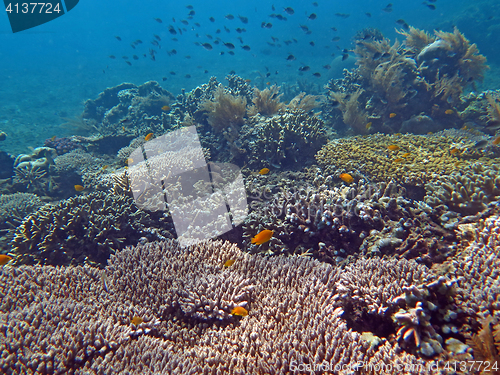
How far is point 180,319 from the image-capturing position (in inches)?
111

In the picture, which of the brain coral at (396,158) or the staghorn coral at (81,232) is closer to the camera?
the staghorn coral at (81,232)

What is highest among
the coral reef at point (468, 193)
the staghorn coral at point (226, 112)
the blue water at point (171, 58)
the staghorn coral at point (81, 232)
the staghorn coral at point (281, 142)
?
the blue water at point (171, 58)

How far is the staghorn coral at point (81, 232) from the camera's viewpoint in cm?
436

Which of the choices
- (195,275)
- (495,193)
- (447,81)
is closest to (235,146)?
(195,275)

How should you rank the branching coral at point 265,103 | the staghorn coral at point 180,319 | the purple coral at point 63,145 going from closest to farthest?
the staghorn coral at point 180,319 < the branching coral at point 265,103 < the purple coral at point 63,145

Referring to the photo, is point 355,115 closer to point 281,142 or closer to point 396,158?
point 396,158

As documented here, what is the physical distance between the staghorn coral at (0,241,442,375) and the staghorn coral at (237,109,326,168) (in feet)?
11.4

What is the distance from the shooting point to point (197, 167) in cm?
602

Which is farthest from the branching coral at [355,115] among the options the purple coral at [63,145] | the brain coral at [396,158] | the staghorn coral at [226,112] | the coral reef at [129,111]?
the purple coral at [63,145]

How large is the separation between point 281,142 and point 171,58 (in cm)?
5802

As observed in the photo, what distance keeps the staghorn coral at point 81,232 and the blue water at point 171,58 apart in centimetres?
1241

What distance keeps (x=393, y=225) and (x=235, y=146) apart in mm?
4540

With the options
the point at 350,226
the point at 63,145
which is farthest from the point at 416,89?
the point at 63,145

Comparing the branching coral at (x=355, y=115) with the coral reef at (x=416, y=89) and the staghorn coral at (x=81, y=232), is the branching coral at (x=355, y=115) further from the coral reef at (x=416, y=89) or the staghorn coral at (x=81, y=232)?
the staghorn coral at (x=81, y=232)
